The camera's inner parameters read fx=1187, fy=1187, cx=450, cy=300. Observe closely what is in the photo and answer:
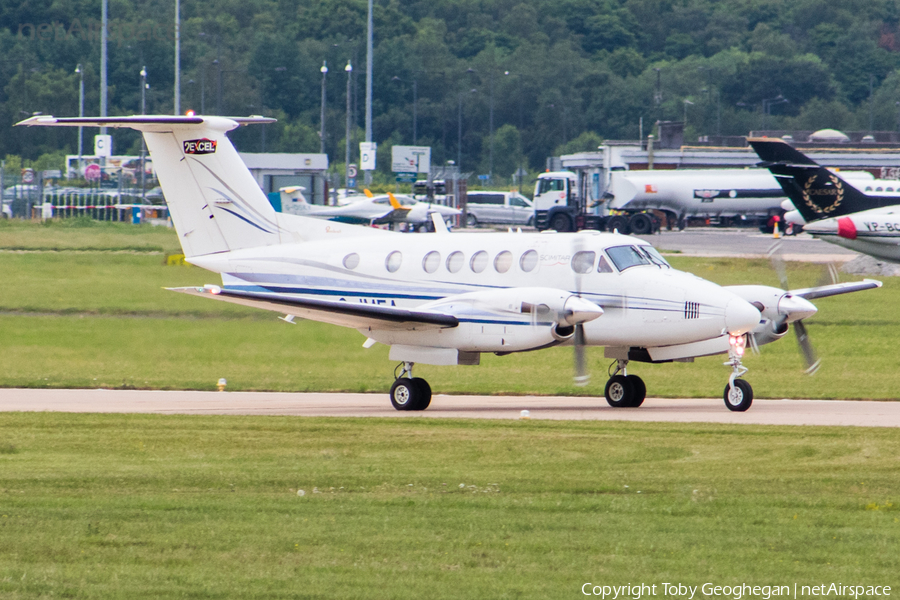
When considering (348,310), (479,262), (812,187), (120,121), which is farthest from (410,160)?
(348,310)

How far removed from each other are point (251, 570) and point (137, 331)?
44.8 feet

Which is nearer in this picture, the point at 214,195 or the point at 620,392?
the point at 620,392

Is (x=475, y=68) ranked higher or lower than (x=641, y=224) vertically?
higher

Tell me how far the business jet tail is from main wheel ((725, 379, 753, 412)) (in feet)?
23.6

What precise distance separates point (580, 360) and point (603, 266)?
77.4 inches

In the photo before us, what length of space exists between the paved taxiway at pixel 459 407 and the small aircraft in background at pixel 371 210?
4084cm

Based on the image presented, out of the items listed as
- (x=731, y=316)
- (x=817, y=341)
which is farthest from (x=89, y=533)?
(x=817, y=341)

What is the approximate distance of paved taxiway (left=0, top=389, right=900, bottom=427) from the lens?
52.5 feet

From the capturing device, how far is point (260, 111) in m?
127

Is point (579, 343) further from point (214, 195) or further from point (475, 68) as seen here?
point (475, 68)

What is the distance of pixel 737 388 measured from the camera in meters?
16.6

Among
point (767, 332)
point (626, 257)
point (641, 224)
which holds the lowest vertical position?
point (767, 332)

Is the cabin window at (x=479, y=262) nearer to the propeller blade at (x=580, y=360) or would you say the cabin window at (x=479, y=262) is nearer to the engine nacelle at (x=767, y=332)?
the propeller blade at (x=580, y=360)

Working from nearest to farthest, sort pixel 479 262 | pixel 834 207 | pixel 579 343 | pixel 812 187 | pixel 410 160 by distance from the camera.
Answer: pixel 579 343, pixel 479 262, pixel 834 207, pixel 812 187, pixel 410 160
